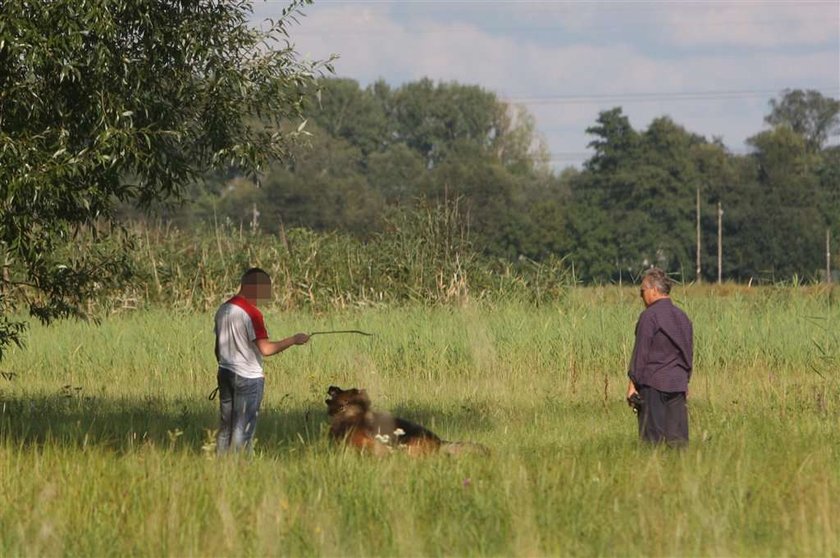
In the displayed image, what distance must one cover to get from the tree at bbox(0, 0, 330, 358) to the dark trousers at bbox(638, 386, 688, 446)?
4.05 meters

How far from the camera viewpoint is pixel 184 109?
38.4 ft

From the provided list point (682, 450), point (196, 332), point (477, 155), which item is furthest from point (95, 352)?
point (477, 155)

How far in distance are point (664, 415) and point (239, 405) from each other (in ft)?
11.6

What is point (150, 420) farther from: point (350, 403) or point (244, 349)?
Result: point (350, 403)

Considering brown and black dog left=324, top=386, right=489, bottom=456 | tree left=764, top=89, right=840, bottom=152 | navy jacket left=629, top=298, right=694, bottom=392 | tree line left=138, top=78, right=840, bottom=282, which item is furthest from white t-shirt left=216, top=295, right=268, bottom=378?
tree left=764, top=89, right=840, bottom=152

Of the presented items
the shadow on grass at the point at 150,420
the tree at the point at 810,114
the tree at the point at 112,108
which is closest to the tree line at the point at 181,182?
the tree at the point at 112,108

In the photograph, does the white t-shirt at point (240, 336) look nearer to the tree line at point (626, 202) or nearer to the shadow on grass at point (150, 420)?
the shadow on grass at point (150, 420)

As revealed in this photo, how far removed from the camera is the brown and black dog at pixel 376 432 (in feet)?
33.2

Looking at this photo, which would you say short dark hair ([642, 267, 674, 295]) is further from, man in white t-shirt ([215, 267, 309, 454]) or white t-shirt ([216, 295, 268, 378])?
white t-shirt ([216, 295, 268, 378])

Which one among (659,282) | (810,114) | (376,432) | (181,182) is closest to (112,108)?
(181,182)

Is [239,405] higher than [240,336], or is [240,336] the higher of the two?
[240,336]

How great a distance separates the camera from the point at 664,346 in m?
10.6

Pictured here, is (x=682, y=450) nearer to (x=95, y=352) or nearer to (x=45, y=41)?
(x=45, y=41)

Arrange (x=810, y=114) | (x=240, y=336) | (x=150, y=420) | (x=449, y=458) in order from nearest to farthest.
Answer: (x=449, y=458), (x=240, y=336), (x=150, y=420), (x=810, y=114)
